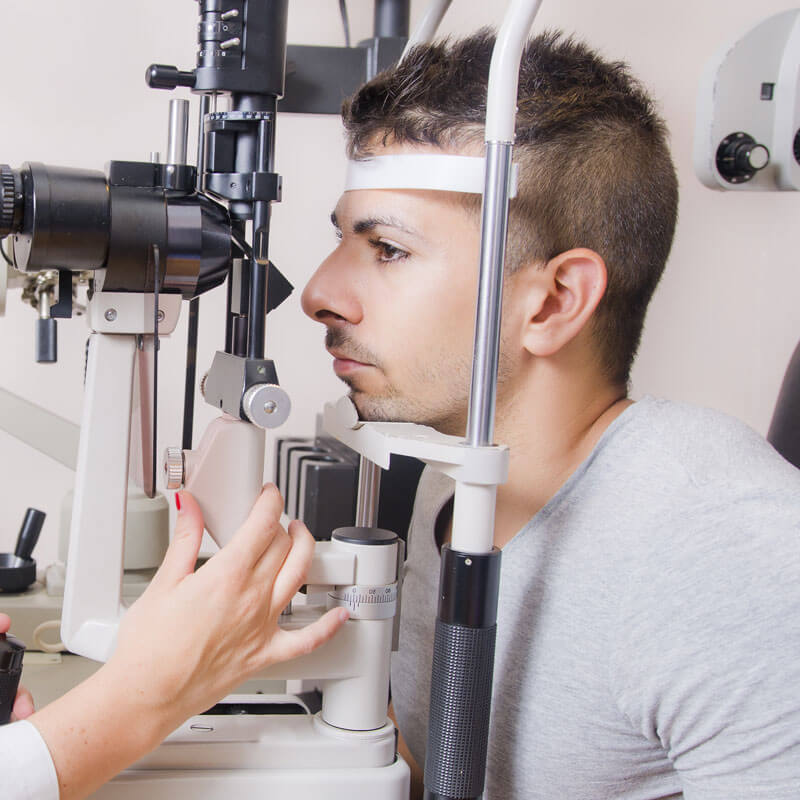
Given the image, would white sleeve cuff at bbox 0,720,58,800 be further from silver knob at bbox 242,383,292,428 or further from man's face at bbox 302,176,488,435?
man's face at bbox 302,176,488,435

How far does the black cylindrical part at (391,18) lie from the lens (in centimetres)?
154

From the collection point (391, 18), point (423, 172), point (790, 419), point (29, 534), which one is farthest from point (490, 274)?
point (391, 18)

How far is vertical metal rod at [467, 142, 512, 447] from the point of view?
2.32 ft

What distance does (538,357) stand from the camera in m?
0.96

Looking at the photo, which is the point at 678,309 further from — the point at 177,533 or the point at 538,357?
the point at 177,533

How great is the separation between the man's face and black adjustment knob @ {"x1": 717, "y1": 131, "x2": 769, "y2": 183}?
2.76 ft

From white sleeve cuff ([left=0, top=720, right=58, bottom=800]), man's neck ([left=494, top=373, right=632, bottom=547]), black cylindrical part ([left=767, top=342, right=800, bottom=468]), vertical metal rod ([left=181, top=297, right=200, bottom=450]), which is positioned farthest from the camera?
black cylindrical part ([left=767, top=342, right=800, bottom=468])

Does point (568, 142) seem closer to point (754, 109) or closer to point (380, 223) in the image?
point (380, 223)

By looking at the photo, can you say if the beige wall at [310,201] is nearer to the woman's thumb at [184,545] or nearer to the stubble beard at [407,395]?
the stubble beard at [407,395]

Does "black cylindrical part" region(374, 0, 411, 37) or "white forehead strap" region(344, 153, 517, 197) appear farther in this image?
"black cylindrical part" region(374, 0, 411, 37)

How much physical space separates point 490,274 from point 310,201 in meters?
1.14

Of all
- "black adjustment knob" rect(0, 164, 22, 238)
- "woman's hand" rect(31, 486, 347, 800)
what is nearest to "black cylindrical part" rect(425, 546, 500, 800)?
"woman's hand" rect(31, 486, 347, 800)

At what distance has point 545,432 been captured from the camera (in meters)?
0.97

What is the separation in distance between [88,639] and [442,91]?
609mm
